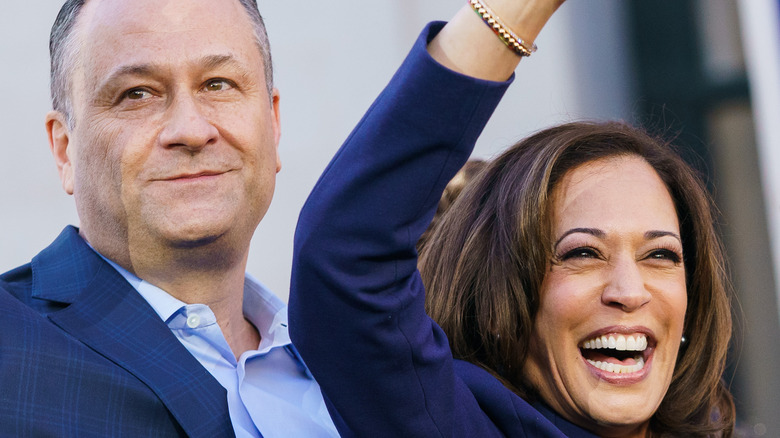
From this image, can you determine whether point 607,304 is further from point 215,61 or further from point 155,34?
point 155,34

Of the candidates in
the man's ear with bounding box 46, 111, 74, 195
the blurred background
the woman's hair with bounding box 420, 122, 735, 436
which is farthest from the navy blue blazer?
the blurred background

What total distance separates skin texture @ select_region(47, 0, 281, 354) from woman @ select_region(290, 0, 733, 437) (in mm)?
520

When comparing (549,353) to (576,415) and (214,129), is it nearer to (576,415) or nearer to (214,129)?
(576,415)

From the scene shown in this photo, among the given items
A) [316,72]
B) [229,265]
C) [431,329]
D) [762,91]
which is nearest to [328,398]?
[431,329]

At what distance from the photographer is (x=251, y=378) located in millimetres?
2109

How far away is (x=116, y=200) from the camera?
2.03 metres

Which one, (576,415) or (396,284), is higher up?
(396,284)

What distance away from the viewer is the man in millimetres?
1911

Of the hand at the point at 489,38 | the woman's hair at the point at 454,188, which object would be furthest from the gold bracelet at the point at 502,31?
the woman's hair at the point at 454,188

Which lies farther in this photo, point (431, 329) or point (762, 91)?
point (762, 91)

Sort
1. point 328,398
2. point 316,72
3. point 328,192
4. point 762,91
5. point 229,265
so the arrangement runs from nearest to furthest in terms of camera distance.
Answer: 1. point 328,192
2. point 328,398
3. point 229,265
4. point 316,72
5. point 762,91

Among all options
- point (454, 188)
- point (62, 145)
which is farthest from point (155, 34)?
point (454, 188)

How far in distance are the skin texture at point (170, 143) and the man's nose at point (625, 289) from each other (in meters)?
0.76

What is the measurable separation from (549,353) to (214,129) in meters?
0.84
